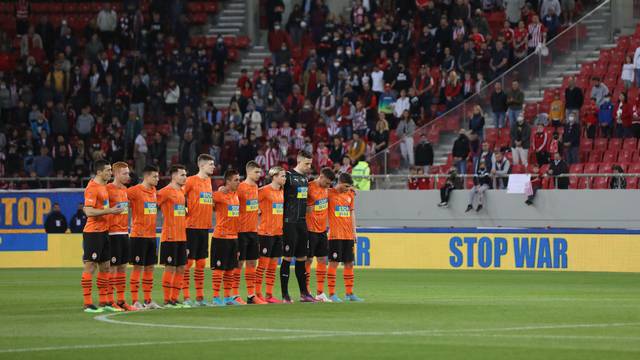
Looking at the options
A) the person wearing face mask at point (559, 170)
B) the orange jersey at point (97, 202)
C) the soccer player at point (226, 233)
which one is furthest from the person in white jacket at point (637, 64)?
the orange jersey at point (97, 202)

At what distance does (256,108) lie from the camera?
4116 cm

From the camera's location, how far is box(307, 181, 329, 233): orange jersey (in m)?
21.8

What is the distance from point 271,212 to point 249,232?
492mm

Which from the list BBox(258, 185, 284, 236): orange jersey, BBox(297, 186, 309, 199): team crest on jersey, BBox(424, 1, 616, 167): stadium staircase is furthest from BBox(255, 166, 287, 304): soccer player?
BBox(424, 1, 616, 167): stadium staircase

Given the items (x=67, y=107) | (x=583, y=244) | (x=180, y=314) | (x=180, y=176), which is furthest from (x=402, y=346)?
(x=67, y=107)

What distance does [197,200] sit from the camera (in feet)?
68.9

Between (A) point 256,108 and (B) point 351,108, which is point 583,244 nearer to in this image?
(B) point 351,108

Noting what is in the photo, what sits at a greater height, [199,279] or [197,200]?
[197,200]

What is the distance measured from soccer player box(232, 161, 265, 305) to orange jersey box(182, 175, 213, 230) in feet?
1.85

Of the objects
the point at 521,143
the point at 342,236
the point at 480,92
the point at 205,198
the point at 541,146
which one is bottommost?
the point at 342,236

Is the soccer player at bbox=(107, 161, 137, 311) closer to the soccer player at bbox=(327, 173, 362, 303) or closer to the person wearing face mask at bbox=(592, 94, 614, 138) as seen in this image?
the soccer player at bbox=(327, 173, 362, 303)

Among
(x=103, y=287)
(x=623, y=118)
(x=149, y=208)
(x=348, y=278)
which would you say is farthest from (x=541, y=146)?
(x=103, y=287)

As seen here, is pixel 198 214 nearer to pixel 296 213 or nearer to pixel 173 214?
pixel 173 214

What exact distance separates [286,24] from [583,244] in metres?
16.7
